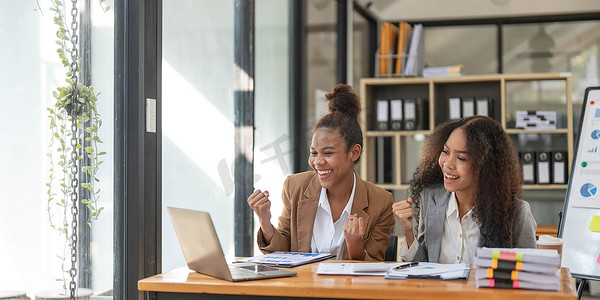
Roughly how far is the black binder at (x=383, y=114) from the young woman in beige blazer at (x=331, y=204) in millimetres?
2313

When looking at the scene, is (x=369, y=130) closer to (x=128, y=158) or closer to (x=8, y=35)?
(x=128, y=158)

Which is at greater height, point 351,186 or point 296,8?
point 296,8

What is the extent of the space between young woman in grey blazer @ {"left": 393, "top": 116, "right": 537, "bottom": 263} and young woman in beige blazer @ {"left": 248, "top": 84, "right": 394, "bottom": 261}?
8.2 inches

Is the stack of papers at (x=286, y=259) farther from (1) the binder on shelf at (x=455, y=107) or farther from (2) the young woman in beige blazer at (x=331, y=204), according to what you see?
(1) the binder on shelf at (x=455, y=107)

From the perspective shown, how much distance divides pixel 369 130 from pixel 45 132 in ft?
10.9

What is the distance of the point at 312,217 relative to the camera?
2.61 metres

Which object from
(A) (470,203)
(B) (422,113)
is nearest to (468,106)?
(B) (422,113)

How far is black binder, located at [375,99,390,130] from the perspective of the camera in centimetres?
500

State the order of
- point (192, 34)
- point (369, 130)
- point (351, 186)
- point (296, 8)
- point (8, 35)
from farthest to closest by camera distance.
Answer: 1. point (369, 130)
2. point (296, 8)
3. point (192, 34)
4. point (351, 186)
5. point (8, 35)

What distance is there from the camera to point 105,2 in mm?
2434

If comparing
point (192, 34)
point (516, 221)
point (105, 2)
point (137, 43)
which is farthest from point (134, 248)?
point (516, 221)

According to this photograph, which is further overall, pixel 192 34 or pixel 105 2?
pixel 192 34

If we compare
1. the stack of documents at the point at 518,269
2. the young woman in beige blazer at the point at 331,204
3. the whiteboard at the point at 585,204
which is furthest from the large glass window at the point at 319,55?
the stack of documents at the point at 518,269

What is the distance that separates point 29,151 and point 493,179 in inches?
60.2
